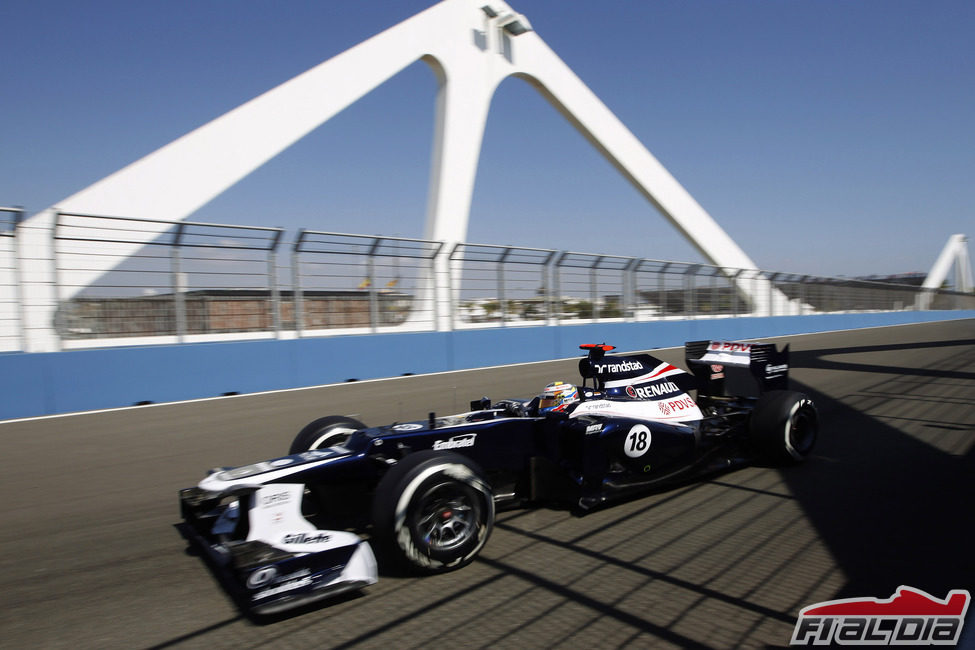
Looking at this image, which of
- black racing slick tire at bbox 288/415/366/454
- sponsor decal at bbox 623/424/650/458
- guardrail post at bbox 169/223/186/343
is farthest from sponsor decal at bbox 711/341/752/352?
guardrail post at bbox 169/223/186/343

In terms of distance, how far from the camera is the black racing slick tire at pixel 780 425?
539 centimetres

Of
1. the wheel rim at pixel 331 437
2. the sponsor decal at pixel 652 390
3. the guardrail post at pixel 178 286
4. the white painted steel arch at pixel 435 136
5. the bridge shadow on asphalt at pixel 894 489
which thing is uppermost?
the white painted steel arch at pixel 435 136

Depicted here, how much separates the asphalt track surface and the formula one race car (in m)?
0.18

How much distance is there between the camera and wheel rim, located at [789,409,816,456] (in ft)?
18.5

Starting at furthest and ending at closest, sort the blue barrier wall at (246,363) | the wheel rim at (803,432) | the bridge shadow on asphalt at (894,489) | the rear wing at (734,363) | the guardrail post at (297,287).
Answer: the guardrail post at (297,287), the blue barrier wall at (246,363), the rear wing at (734,363), the wheel rim at (803,432), the bridge shadow on asphalt at (894,489)

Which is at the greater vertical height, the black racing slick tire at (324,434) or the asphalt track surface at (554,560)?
the black racing slick tire at (324,434)

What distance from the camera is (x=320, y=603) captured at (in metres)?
3.13

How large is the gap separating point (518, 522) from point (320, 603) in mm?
1507

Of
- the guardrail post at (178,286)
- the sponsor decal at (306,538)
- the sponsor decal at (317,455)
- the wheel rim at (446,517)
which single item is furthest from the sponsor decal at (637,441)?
the guardrail post at (178,286)

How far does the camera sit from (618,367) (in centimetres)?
518

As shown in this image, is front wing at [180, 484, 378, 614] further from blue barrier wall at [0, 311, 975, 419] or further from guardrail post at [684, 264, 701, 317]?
guardrail post at [684, 264, 701, 317]

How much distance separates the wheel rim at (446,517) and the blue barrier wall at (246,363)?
7392 mm

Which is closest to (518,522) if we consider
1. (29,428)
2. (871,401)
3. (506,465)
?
(506,465)

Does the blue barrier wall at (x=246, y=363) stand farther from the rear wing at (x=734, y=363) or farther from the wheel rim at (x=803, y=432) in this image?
the wheel rim at (x=803, y=432)
